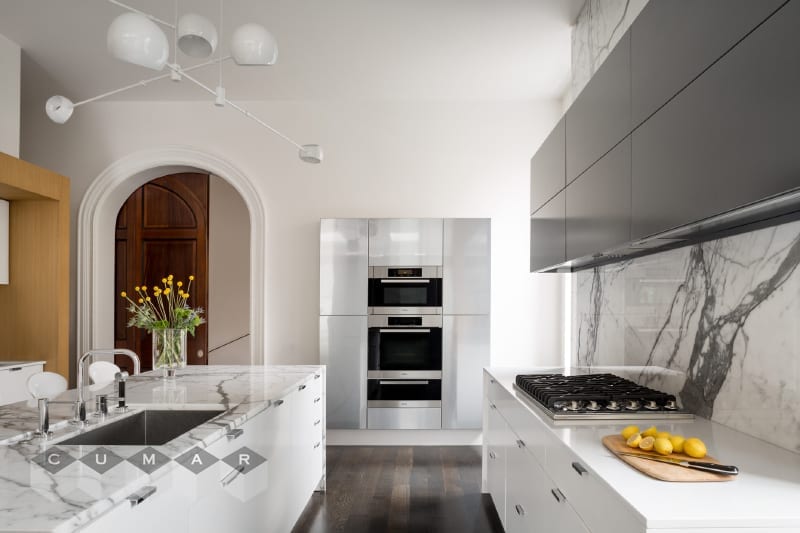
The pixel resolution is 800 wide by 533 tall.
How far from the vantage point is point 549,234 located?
3.29 m

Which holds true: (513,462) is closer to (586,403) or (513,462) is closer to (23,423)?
(586,403)

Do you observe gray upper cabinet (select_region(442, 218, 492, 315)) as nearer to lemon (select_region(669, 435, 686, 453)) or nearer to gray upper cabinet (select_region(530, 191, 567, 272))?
gray upper cabinet (select_region(530, 191, 567, 272))

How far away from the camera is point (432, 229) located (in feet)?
15.8

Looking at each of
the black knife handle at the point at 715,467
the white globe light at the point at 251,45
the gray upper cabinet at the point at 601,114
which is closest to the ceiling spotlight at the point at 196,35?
the white globe light at the point at 251,45

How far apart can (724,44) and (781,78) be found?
274mm

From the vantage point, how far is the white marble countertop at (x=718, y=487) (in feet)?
3.81

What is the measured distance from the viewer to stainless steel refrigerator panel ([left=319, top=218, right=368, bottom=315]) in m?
4.83

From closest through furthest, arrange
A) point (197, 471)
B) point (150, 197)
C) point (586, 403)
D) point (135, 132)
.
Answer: point (197, 471) → point (586, 403) → point (135, 132) → point (150, 197)

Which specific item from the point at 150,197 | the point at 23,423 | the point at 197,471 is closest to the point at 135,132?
the point at 150,197

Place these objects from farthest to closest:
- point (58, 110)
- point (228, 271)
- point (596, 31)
Result: point (228, 271) → point (596, 31) → point (58, 110)

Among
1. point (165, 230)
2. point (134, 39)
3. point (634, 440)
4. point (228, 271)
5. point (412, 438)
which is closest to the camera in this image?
point (634, 440)

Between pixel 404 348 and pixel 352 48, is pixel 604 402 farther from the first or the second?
pixel 352 48

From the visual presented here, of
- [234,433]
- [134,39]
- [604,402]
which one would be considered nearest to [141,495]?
[234,433]

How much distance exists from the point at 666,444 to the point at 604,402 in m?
0.61
